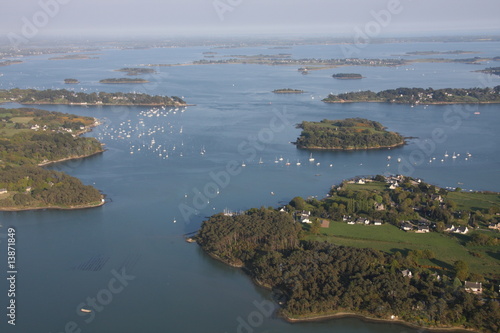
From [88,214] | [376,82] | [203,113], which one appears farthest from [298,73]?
[88,214]

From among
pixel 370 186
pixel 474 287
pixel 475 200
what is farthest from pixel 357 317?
pixel 475 200

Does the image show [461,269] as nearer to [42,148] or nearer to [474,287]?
[474,287]

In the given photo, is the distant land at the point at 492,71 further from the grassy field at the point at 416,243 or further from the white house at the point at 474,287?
the white house at the point at 474,287

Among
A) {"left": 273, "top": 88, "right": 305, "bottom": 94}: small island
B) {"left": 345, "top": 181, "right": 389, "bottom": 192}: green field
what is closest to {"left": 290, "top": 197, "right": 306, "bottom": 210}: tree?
{"left": 345, "top": 181, "right": 389, "bottom": 192}: green field

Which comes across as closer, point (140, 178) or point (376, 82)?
point (140, 178)

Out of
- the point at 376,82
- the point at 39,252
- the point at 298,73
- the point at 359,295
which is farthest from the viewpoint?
the point at 298,73

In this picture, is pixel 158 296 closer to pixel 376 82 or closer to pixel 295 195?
pixel 295 195

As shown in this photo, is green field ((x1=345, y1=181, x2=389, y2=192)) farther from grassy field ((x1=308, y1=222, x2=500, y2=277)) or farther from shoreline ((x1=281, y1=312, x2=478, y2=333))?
shoreline ((x1=281, y1=312, x2=478, y2=333))

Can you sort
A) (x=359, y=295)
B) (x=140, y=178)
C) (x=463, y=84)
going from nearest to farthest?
1. (x=359, y=295)
2. (x=140, y=178)
3. (x=463, y=84)
